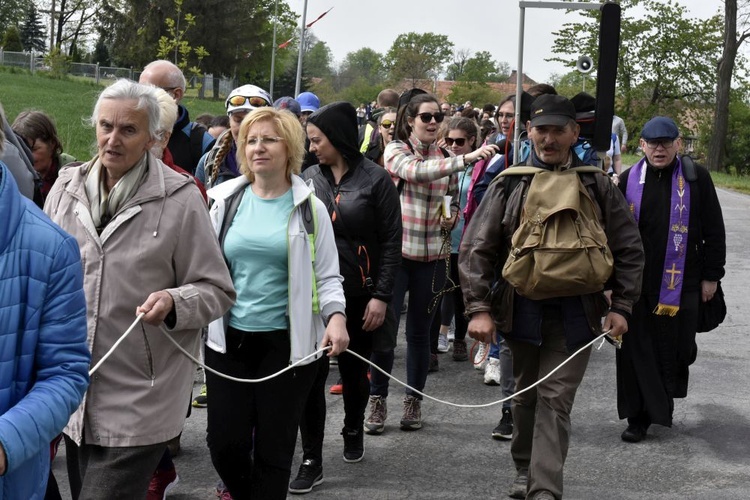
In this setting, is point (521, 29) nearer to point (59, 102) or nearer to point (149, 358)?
point (149, 358)

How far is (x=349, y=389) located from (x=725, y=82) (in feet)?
125

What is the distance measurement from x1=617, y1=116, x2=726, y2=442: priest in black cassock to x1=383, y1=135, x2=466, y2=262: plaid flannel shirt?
1.23 m

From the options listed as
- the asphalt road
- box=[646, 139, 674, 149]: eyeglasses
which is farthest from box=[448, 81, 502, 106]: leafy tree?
box=[646, 139, 674, 149]: eyeglasses

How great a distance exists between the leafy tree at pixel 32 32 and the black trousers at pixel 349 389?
330 ft

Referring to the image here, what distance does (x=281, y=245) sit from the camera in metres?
4.46

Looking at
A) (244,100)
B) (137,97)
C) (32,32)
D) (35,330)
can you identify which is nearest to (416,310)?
(244,100)

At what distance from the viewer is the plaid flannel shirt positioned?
651cm

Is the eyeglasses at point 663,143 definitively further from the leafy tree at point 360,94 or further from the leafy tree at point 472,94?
the leafy tree at point 360,94

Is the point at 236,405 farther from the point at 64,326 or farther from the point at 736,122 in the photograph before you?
the point at 736,122

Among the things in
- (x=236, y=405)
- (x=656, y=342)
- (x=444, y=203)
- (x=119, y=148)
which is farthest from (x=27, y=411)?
(x=656, y=342)

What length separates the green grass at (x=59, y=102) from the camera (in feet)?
71.6

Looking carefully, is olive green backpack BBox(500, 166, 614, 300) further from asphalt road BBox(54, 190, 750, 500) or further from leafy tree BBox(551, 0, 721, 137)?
leafy tree BBox(551, 0, 721, 137)

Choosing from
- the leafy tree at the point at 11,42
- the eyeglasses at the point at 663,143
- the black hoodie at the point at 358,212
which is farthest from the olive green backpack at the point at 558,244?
the leafy tree at the point at 11,42

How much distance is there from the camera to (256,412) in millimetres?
4477
